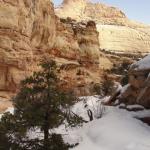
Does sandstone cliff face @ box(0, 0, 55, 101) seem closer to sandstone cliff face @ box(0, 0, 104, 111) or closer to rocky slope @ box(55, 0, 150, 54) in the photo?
sandstone cliff face @ box(0, 0, 104, 111)

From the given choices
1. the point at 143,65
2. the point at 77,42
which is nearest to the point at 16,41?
the point at 143,65

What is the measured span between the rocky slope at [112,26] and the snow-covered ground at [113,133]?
7290 centimetres

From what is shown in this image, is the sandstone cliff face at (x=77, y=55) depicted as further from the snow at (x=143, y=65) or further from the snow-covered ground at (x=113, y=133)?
the snow-covered ground at (x=113, y=133)

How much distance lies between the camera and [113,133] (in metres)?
17.8

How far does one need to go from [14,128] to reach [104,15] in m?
129

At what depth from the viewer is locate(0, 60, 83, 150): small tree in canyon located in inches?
543

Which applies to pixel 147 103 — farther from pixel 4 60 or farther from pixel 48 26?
pixel 48 26

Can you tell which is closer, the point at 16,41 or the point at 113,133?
the point at 113,133

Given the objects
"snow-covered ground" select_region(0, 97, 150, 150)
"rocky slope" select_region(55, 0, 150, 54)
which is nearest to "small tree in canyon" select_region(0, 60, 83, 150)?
"snow-covered ground" select_region(0, 97, 150, 150)

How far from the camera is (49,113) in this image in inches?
559

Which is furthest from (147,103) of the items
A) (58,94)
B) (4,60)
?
(4,60)

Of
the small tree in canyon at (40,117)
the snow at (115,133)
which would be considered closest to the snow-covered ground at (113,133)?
the snow at (115,133)

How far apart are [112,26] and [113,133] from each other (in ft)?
351

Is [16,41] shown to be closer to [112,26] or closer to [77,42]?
[77,42]
